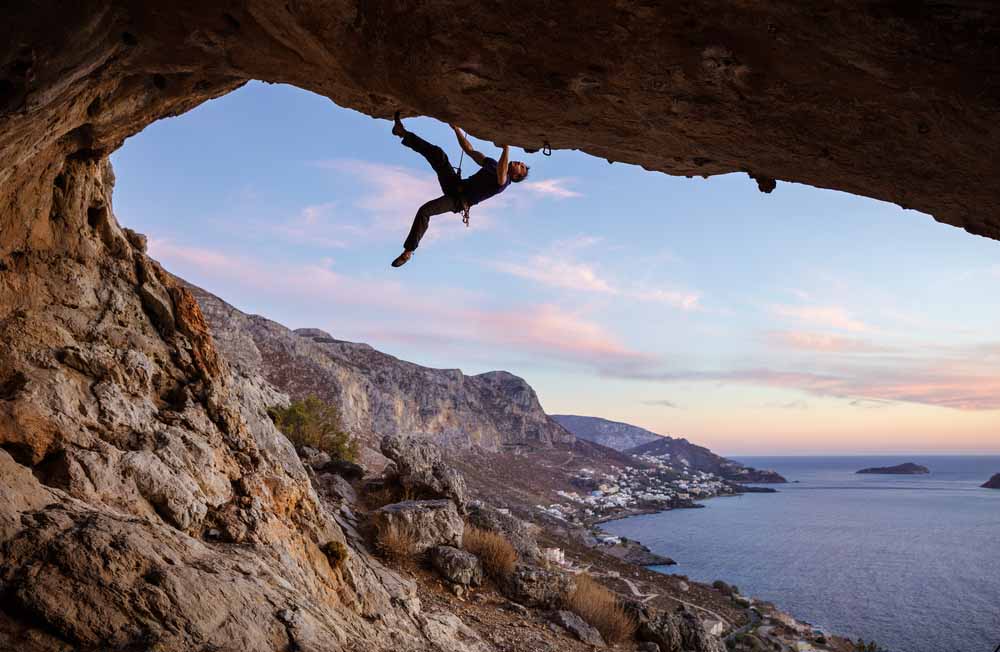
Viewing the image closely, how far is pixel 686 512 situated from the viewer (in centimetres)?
5875

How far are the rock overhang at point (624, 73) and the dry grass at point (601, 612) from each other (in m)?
7.56

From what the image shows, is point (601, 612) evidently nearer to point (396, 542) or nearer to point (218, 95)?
point (396, 542)

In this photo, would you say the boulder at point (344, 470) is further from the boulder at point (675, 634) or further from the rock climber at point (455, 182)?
the rock climber at point (455, 182)

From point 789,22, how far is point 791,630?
2043 centimetres

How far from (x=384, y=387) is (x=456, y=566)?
50518 millimetres

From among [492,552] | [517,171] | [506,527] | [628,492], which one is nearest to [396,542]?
[492,552]

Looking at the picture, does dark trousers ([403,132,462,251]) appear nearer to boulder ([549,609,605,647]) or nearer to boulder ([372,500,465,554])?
boulder ([372,500,465,554])

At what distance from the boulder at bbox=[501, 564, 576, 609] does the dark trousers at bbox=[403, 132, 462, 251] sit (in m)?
5.69

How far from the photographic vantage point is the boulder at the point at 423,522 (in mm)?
9391

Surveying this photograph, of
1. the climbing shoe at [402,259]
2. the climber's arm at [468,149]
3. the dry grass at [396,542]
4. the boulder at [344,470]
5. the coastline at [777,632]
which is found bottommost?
the coastline at [777,632]

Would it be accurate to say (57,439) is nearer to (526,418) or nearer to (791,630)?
(791,630)

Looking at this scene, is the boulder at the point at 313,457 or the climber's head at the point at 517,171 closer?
the climber's head at the point at 517,171

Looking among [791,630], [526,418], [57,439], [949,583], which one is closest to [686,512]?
[526,418]

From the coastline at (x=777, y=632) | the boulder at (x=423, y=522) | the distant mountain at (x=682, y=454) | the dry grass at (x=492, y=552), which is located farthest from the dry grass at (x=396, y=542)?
the distant mountain at (x=682, y=454)
